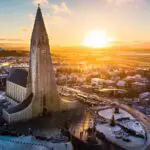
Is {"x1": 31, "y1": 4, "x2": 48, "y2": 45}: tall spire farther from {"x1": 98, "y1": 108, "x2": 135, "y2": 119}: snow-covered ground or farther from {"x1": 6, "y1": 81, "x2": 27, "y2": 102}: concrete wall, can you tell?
{"x1": 98, "y1": 108, "x2": 135, "y2": 119}: snow-covered ground

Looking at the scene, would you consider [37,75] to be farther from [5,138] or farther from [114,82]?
[114,82]

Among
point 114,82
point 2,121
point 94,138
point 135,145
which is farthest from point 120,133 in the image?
point 114,82

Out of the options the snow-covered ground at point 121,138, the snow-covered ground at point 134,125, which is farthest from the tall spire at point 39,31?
the snow-covered ground at point 134,125

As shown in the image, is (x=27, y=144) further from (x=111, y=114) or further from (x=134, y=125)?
(x=111, y=114)

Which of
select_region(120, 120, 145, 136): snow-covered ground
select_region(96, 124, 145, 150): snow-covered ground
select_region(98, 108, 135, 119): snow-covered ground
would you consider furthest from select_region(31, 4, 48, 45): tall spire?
select_region(120, 120, 145, 136): snow-covered ground

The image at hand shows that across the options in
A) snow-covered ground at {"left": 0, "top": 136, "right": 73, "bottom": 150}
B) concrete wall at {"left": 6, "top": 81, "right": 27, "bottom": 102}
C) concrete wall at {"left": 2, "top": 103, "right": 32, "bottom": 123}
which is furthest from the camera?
concrete wall at {"left": 6, "top": 81, "right": 27, "bottom": 102}

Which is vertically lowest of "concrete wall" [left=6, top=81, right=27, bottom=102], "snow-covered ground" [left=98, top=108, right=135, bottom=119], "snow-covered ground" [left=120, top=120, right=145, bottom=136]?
"snow-covered ground" [left=120, top=120, right=145, bottom=136]

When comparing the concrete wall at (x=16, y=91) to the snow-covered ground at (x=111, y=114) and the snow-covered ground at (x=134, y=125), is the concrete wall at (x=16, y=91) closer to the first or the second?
the snow-covered ground at (x=111, y=114)
